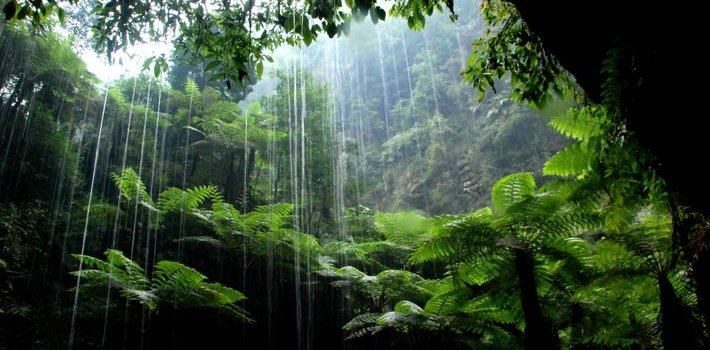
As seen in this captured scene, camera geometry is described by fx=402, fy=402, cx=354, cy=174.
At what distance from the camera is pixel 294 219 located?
7.95 metres

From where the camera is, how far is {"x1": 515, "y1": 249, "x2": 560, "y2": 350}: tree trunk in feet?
10.00

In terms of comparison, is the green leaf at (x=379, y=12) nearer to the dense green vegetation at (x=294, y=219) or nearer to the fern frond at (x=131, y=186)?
the dense green vegetation at (x=294, y=219)

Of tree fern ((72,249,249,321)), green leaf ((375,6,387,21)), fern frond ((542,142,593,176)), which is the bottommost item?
tree fern ((72,249,249,321))

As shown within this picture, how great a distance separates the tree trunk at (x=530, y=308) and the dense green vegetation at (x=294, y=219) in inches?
Result: 0.6

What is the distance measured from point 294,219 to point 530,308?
543 cm

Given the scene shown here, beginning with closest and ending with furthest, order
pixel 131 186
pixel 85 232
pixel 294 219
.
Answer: pixel 131 186, pixel 85 232, pixel 294 219

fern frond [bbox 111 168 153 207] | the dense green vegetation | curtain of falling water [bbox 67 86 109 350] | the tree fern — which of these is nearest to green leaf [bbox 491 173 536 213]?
the dense green vegetation

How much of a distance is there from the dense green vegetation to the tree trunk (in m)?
0.01

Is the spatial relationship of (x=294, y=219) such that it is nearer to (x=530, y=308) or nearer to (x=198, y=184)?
(x=198, y=184)

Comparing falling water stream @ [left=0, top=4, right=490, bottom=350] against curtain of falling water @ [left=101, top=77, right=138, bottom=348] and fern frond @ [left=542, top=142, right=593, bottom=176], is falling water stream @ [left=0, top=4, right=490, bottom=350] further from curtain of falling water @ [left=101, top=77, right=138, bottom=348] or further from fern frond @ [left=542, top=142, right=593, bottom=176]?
fern frond @ [left=542, top=142, right=593, bottom=176]

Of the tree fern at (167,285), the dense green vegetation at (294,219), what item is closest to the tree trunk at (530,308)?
the dense green vegetation at (294,219)

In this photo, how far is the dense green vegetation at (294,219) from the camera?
80.4 inches

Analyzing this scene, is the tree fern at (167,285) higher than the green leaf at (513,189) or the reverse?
the reverse

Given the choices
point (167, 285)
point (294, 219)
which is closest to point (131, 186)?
point (167, 285)
